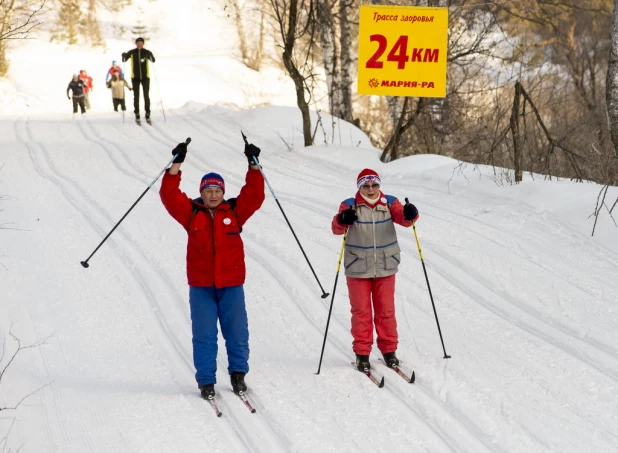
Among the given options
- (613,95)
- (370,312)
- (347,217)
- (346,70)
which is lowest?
(370,312)

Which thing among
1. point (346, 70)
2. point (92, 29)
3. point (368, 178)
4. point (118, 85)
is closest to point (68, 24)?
point (92, 29)

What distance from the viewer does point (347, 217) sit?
6.14m

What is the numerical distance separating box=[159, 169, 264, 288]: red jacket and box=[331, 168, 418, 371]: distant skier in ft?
2.61

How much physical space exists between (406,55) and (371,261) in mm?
7284

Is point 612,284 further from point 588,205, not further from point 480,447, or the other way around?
point 480,447

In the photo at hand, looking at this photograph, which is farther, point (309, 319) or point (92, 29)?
point (92, 29)

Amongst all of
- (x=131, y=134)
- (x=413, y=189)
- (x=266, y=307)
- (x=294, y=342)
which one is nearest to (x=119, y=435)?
(x=294, y=342)

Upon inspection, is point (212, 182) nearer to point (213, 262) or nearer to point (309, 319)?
point (213, 262)

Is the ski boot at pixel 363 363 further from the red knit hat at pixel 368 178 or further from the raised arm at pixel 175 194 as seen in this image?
the raised arm at pixel 175 194

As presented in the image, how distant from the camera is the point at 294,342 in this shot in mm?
7242

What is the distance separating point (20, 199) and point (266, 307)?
225 inches

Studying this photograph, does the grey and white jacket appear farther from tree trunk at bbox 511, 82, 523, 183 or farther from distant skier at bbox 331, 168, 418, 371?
tree trunk at bbox 511, 82, 523, 183

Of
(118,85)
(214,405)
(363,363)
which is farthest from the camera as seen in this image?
(118,85)

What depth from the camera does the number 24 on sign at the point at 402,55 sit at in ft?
42.0
